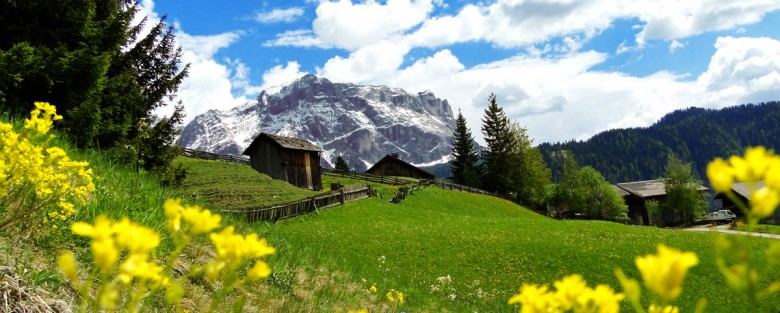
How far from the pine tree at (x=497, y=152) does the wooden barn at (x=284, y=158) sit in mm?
29436

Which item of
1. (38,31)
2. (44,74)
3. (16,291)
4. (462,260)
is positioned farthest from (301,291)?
(462,260)

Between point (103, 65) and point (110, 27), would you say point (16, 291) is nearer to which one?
point (103, 65)

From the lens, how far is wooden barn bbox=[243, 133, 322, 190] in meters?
46.4

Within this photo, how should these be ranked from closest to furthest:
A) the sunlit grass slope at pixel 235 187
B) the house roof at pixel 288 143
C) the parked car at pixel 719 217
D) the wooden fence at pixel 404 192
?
the sunlit grass slope at pixel 235 187 → the wooden fence at pixel 404 192 → the house roof at pixel 288 143 → the parked car at pixel 719 217

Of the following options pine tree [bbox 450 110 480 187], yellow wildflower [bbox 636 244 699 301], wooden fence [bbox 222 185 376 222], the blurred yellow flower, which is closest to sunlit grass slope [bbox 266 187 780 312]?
wooden fence [bbox 222 185 376 222]

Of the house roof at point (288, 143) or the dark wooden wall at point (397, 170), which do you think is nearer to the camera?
the house roof at point (288, 143)

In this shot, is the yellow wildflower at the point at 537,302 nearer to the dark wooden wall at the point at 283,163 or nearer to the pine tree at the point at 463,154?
the dark wooden wall at the point at 283,163

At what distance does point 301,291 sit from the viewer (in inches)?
265

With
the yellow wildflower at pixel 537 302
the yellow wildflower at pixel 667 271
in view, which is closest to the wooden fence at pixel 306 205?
the yellow wildflower at pixel 537 302

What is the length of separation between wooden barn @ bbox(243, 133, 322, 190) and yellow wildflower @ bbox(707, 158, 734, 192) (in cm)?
4588

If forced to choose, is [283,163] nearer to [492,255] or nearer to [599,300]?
[492,255]

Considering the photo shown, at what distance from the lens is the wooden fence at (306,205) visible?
27.5 meters

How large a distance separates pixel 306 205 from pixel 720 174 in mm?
31470

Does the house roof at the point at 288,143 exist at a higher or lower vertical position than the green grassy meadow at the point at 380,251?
higher
